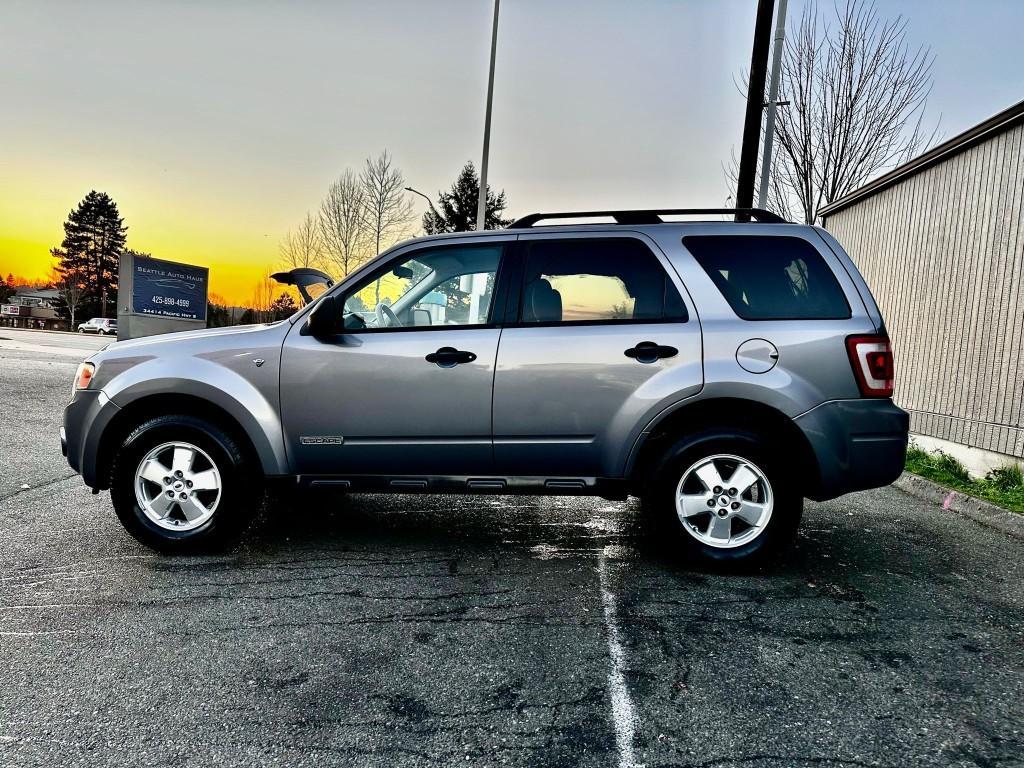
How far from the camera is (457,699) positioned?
282 cm

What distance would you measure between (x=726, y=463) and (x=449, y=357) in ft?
5.94

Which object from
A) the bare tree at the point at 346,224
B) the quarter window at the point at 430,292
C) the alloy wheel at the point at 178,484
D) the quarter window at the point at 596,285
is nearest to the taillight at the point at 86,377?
the alloy wheel at the point at 178,484

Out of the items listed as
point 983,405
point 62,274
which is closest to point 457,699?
point 983,405

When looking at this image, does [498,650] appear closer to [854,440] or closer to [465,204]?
[854,440]

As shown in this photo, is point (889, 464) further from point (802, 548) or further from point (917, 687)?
point (917, 687)

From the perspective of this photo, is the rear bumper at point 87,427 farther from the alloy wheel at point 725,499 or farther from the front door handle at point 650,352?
the alloy wheel at point 725,499

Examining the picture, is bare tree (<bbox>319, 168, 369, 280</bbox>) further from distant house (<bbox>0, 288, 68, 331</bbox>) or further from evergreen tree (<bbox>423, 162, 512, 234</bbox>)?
distant house (<bbox>0, 288, 68, 331</bbox>)

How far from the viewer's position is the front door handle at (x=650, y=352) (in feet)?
14.0

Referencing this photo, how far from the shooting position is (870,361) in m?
4.16

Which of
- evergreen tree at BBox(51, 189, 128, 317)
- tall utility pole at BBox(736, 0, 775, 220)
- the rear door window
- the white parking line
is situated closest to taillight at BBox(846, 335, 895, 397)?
the rear door window

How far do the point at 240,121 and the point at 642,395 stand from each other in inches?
737

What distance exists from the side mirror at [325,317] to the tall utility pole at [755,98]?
7.74m

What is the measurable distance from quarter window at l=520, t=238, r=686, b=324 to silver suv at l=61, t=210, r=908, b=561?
0.01 metres

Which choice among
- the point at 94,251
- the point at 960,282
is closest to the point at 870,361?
the point at 960,282
